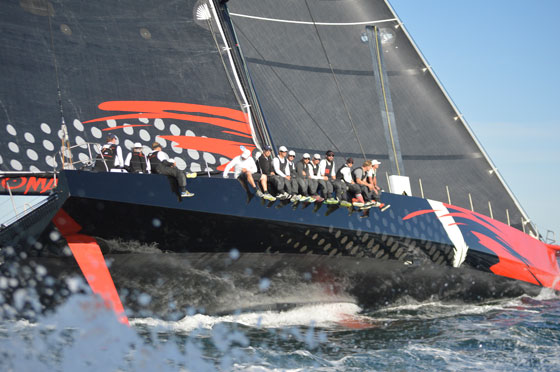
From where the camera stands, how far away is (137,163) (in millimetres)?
7348

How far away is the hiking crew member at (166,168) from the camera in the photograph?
682 centimetres

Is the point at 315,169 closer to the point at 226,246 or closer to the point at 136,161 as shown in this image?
the point at 226,246

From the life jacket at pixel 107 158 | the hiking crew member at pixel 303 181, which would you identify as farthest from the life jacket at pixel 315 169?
the life jacket at pixel 107 158

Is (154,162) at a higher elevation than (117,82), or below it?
below

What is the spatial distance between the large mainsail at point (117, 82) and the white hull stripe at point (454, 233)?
2.99 meters

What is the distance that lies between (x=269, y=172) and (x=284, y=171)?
220mm

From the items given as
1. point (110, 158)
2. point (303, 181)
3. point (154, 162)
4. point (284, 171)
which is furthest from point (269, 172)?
point (110, 158)

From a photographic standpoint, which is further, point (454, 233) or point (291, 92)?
point (291, 92)

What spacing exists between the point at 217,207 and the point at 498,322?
3.94 m

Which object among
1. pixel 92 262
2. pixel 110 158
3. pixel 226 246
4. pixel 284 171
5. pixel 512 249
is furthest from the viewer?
pixel 512 249

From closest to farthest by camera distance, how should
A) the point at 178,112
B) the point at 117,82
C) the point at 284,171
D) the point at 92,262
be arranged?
the point at 92,262 < the point at 284,171 < the point at 117,82 < the point at 178,112

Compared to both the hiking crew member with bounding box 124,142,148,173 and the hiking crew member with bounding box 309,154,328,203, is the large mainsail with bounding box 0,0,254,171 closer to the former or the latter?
the hiking crew member with bounding box 124,142,148,173

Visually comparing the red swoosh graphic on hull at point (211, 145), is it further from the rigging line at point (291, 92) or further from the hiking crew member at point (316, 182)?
the rigging line at point (291, 92)

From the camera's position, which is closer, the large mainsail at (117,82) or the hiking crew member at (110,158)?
the hiking crew member at (110,158)
